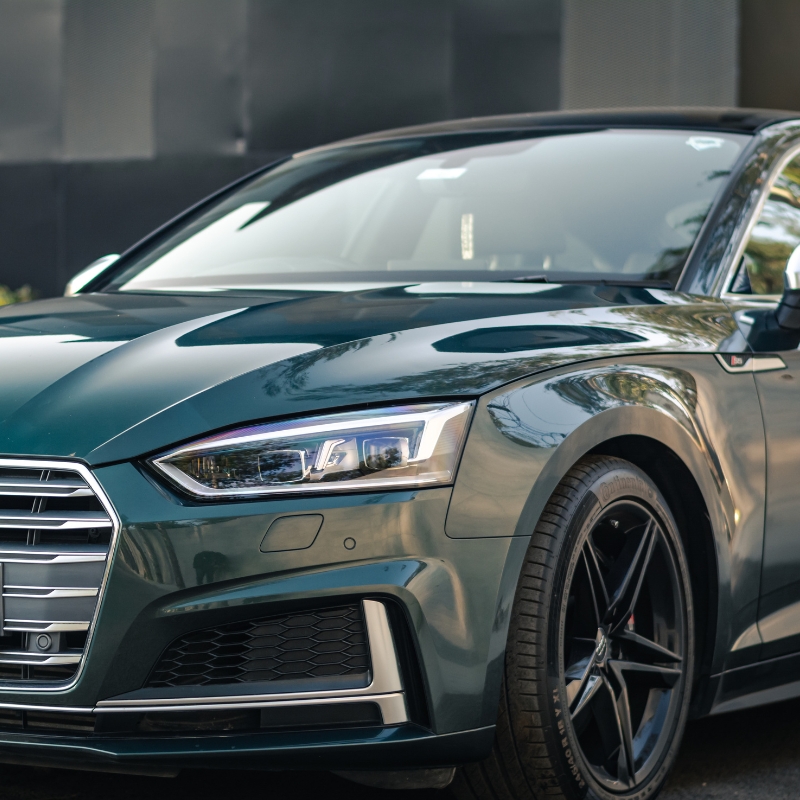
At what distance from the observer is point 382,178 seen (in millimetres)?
3957

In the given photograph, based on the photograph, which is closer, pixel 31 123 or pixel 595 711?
pixel 595 711

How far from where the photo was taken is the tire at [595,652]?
2400 mm

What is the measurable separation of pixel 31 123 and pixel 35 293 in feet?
5.74

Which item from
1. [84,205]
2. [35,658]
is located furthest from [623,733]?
[84,205]

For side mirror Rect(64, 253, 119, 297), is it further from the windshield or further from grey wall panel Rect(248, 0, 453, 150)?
grey wall panel Rect(248, 0, 453, 150)

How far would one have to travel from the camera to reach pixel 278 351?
2.42 meters

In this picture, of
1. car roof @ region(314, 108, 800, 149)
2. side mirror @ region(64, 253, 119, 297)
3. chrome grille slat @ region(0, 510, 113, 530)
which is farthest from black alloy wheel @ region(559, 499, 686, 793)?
side mirror @ region(64, 253, 119, 297)

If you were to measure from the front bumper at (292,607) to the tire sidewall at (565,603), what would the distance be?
6.7 inches

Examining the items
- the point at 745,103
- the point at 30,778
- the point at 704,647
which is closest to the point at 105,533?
→ the point at 30,778

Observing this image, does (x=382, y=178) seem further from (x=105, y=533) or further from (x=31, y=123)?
(x=31, y=123)

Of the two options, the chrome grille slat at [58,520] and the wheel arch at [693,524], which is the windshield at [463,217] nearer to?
the wheel arch at [693,524]

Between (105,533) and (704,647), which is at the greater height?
(105,533)

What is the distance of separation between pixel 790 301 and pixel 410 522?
1.42 metres

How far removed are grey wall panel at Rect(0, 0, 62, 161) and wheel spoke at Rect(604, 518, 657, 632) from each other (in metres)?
11.7
